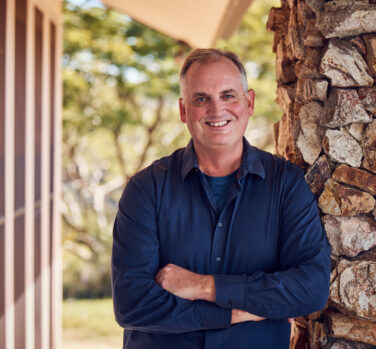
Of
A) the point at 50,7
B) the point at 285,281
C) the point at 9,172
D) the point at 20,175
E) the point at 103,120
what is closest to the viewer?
the point at 285,281

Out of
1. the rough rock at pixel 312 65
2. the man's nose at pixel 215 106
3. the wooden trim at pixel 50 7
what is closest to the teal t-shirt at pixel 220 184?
the man's nose at pixel 215 106

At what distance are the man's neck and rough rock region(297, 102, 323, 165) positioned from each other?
229 millimetres

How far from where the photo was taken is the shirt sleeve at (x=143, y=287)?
62.4 inches

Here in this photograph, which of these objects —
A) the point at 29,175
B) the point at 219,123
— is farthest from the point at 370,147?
the point at 29,175

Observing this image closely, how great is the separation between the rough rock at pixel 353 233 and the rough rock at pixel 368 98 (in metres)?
0.38

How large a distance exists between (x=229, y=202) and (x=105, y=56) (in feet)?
25.0

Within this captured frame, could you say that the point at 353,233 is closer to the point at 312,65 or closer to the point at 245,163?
the point at 245,163

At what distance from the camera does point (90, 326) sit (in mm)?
8633

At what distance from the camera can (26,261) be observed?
135 inches

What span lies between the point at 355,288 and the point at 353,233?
0.19m

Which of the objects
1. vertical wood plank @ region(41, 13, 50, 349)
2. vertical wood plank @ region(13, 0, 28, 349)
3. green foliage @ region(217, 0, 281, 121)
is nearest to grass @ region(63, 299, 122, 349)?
vertical wood plank @ region(41, 13, 50, 349)

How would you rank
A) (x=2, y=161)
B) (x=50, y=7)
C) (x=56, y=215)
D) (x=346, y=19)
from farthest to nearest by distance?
(x=56, y=215) → (x=50, y=7) → (x=2, y=161) → (x=346, y=19)

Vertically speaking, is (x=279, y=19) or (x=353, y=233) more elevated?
(x=279, y=19)

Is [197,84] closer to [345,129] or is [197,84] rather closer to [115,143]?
[345,129]
